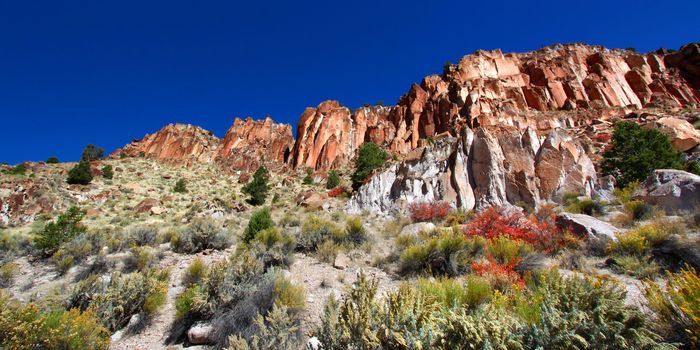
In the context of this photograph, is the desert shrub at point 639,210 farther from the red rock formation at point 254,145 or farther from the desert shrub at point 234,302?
the red rock formation at point 254,145

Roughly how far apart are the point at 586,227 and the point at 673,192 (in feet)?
16.6

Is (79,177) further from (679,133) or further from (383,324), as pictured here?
(679,133)

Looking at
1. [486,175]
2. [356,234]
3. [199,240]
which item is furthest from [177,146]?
[356,234]

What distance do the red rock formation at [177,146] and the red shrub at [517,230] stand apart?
4363cm

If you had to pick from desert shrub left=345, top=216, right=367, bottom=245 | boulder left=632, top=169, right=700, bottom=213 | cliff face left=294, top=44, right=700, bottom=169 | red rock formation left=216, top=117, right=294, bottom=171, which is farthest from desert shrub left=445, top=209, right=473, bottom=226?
red rock formation left=216, top=117, right=294, bottom=171

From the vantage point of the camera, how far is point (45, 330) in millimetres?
3963

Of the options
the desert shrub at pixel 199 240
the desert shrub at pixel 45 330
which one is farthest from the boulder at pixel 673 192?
the desert shrub at pixel 45 330

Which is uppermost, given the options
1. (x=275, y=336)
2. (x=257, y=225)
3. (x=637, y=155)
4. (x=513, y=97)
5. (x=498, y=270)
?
(x=513, y=97)

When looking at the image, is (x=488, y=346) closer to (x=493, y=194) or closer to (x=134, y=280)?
(x=134, y=280)

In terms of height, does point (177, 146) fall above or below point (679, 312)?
above

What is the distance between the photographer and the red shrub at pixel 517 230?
8.55m

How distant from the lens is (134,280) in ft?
19.3

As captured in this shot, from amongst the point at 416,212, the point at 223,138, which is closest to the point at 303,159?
the point at 223,138

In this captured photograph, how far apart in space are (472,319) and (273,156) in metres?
49.4
